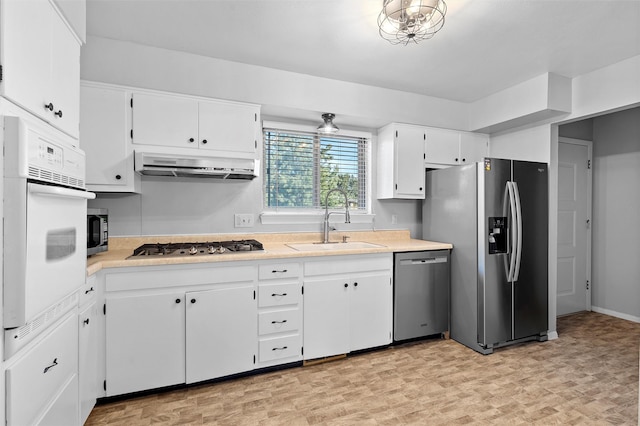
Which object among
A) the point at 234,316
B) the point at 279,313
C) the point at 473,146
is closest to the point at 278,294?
the point at 279,313

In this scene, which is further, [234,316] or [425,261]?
[425,261]

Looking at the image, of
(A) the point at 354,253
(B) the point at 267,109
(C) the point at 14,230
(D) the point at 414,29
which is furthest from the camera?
(B) the point at 267,109

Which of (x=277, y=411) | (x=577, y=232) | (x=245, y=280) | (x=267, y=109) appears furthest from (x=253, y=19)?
(x=577, y=232)

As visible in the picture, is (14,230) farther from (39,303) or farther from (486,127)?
(486,127)

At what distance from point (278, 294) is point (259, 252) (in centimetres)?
34

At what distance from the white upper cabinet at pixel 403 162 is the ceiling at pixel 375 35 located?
54 cm

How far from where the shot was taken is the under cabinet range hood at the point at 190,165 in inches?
92.0

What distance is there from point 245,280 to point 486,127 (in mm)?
2958

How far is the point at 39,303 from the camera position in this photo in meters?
1.22

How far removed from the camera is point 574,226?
395 centimetres

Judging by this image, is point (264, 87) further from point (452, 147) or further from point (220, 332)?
point (452, 147)

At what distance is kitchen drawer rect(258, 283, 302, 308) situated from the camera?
2400 mm

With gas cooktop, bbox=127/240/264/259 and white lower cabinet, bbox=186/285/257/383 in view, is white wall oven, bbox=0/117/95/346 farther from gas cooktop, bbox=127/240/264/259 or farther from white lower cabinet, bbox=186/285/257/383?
white lower cabinet, bbox=186/285/257/383

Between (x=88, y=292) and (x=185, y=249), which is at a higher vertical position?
(x=185, y=249)
